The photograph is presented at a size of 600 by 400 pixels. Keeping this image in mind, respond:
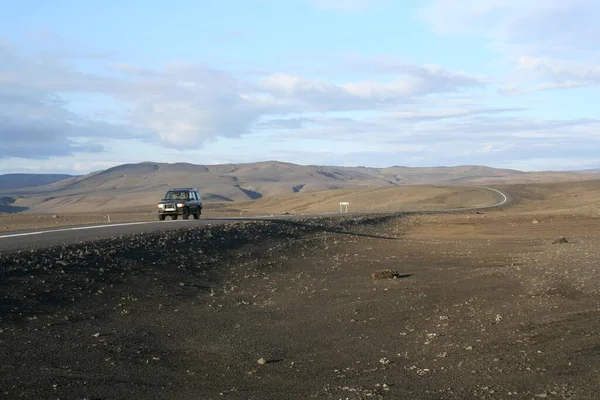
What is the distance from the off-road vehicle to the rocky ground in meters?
12.1

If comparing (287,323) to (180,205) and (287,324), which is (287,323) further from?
(180,205)

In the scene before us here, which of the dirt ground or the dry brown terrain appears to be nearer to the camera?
the dirt ground

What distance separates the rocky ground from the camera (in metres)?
9.15

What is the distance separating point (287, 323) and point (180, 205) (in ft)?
73.5

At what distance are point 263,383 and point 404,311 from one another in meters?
5.25

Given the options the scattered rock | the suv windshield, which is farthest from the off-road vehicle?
the scattered rock

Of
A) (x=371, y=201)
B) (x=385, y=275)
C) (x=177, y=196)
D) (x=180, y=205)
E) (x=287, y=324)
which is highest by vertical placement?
(x=177, y=196)

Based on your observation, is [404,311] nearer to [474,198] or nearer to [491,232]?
[491,232]

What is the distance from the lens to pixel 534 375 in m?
9.06

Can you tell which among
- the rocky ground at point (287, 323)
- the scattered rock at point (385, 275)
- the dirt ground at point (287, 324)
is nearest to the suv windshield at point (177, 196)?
the dirt ground at point (287, 324)

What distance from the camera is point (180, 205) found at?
3512cm

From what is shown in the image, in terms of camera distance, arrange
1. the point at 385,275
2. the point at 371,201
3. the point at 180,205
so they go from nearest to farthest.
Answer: the point at 385,275, the point at 180,205, the point at 371,201

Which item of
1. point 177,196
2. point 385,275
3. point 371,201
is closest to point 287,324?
point 385,275

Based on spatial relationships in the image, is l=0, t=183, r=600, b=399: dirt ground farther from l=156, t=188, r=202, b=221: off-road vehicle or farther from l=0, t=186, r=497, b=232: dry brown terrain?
l=0, t=186, r=497, b=232: dry brown terrain
